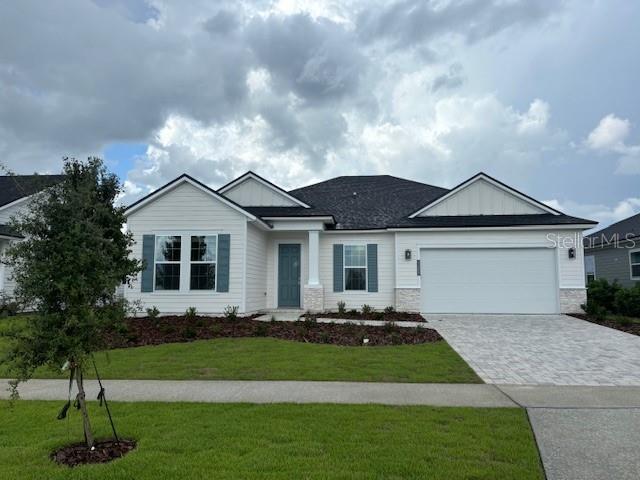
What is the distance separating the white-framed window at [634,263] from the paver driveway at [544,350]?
9.12 metres

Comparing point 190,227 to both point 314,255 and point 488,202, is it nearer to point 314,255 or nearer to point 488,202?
point 314,255

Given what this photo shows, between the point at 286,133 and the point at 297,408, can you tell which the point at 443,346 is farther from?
the point at 286,133

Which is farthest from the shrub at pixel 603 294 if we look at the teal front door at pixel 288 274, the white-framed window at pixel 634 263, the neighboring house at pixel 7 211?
the neighboring house at pixel 7 211

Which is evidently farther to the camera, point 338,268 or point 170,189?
point 338,268

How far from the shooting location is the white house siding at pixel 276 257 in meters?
16.9

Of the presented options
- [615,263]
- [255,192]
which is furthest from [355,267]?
[615,263]

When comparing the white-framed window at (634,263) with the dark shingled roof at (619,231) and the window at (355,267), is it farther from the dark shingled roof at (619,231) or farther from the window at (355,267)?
the window at (355,267)

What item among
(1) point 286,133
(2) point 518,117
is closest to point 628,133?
(2) point 518,117

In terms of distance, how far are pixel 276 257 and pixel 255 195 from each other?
9.00 ft

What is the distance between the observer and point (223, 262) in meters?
14.4

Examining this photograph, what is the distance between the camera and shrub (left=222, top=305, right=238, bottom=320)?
13117 mm

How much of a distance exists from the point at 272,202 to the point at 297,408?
12.7 metres

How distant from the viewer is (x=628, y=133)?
60.6ft

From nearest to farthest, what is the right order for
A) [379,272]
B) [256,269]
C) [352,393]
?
[352,393], [256,269], [379,272]
